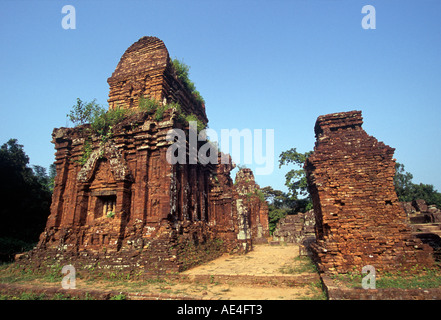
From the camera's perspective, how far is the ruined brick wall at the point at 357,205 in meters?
6.13

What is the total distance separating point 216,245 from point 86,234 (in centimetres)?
577

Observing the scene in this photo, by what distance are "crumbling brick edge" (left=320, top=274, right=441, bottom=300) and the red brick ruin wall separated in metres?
4.66

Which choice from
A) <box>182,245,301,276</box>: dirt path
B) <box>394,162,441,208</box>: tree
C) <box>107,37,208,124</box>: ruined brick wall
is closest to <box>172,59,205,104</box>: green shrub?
<box>107,37,208,124</box>: ruined brick wall

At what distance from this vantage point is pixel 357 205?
22.0 ft

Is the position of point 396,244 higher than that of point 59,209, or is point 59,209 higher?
point 59,209

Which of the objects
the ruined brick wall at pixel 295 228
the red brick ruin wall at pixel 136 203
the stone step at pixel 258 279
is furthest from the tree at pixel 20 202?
the ruined brick wall at pixel 295 228

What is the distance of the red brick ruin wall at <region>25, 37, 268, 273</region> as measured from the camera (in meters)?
8.41

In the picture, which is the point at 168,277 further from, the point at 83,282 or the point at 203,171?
the point at 203,171

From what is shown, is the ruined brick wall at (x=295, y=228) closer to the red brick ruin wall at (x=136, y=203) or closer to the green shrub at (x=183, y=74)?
the red brick ruin wall at (x=136, y=203)

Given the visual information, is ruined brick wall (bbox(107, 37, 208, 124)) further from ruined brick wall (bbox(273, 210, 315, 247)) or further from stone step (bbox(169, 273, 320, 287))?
ruined brick wall (bbox(273, 210, 315, 247))

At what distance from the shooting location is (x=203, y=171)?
1364 cm

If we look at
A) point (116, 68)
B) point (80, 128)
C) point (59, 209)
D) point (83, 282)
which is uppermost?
point (116, 68)

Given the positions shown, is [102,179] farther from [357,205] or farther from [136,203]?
[357,205]
